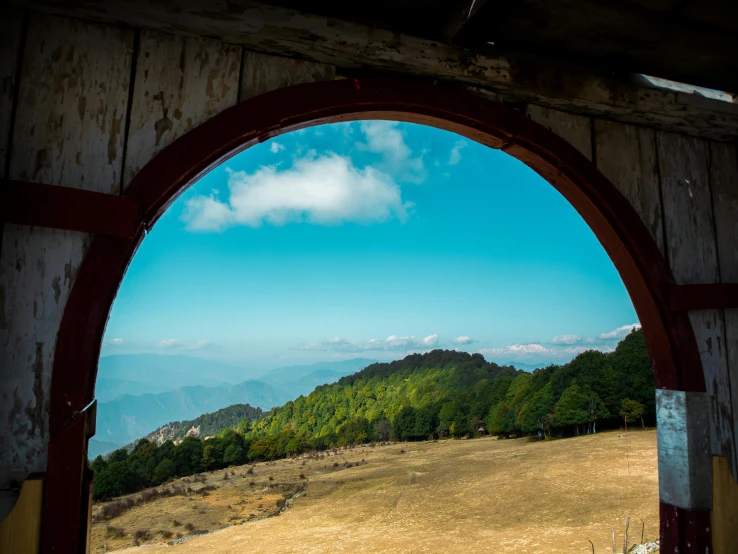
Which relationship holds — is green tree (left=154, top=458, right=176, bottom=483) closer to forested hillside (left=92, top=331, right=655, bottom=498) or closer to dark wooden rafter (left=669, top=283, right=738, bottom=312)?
forested hillside (left=92, top=331, right=655, bottom=498)

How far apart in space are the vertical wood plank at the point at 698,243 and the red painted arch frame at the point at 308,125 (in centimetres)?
13

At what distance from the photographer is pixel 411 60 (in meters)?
2.02

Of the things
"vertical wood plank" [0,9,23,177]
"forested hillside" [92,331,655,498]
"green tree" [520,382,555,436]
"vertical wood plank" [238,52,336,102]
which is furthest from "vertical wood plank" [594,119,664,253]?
"green tree" [520,382,555,436]

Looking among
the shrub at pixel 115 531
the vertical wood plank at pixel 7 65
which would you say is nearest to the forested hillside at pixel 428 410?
the shrub at pixel 115 531

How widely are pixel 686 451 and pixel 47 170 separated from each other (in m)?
2.99

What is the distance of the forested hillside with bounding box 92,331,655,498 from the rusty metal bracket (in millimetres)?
37548

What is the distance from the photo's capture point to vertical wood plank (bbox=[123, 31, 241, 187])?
1.78 meters

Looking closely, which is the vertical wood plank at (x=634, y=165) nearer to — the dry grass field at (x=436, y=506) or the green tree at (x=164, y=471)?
the dry grass field at (x=436, y=506)

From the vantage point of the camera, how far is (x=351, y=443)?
56.7 metres

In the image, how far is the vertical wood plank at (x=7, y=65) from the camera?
1.60 meters

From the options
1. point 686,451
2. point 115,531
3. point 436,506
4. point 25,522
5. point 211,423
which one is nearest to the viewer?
point 25,522

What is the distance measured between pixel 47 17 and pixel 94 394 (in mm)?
1337

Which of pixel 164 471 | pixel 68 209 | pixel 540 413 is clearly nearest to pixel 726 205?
pixel 68 209

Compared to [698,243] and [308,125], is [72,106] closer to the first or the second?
[308,125]
